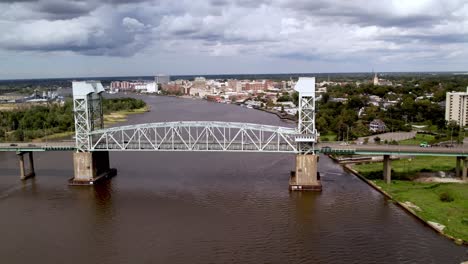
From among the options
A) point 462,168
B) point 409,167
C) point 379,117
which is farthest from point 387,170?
point 379,117

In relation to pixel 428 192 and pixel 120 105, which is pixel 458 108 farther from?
pixel 120 105

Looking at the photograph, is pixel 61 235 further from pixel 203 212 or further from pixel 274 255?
pixel 274 255

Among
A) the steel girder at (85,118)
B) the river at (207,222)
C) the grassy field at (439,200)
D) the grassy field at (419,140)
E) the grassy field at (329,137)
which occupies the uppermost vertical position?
the steel girder at (85,118)

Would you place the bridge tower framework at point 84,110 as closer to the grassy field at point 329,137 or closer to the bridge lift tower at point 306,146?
the bridge lift tower at point 306,146

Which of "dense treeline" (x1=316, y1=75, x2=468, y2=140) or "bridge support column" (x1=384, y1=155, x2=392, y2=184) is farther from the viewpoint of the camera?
"dense treeline" (x1=316, y1=75, x2=468, y2=140)

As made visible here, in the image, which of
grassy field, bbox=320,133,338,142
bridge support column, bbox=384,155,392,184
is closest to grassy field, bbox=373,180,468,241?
bridge support column, bbox=384,155,392,184

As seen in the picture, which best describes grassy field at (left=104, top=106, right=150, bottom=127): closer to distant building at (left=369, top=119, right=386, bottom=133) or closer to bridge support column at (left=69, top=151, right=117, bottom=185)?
bridge support column at (left=69, top=151, right=117, bottom=185)

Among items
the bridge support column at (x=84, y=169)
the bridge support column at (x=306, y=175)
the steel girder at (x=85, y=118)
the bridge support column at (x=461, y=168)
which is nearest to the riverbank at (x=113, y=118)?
the steel girder at (x=85, y=118)
